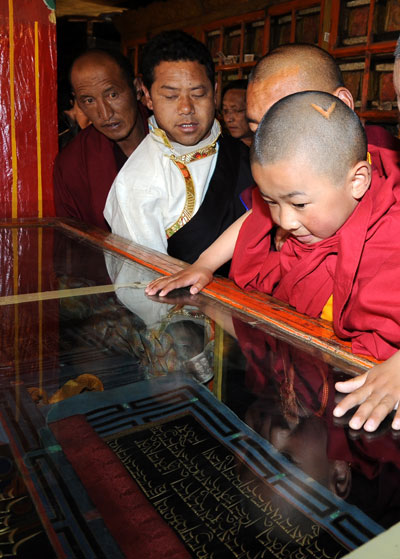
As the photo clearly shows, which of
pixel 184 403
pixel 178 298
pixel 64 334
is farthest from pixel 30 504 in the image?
pixel 178 298

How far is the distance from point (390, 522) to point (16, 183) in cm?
228

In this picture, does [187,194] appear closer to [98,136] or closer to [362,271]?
[98,136]

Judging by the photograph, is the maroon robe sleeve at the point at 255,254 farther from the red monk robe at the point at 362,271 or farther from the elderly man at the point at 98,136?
the elderly man at the point at 98,136

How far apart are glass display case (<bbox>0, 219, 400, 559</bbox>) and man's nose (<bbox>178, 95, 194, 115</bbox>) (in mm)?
983

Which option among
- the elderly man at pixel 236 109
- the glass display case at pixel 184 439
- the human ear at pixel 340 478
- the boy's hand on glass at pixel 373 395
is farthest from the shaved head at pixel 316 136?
the elderly man at pixel 236 109

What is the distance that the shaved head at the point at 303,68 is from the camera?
1.39 meters

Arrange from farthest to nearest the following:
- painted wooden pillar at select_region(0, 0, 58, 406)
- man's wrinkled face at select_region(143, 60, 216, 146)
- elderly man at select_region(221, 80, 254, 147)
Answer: elderly man at select_region(221, 80, 254, 147)
painted wooden pillar at select_region(0, 0, 58, 406)
man's wrinkled face at select_region(143, 60, 216, 146)

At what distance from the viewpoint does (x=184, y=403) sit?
0.73 meters

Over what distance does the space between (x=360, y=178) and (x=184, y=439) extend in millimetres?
694

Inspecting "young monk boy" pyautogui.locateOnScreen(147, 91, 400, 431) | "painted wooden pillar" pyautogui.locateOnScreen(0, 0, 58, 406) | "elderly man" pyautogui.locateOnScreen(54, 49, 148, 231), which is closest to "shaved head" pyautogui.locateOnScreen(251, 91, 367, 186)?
"young monk boy" pyautogui.locateOnScreen(147, 91, 400, 431)

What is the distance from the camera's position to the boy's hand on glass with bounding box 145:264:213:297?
1.26 meters

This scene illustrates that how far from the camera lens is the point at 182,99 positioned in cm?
189

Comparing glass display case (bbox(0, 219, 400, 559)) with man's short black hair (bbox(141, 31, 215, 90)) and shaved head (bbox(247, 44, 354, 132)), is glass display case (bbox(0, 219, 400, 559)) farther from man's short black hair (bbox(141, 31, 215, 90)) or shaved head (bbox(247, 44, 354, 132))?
man's short black hair (bbox(141, 31, 215, 90))

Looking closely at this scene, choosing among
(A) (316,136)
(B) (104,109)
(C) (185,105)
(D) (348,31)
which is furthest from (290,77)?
(D) (348,31)
